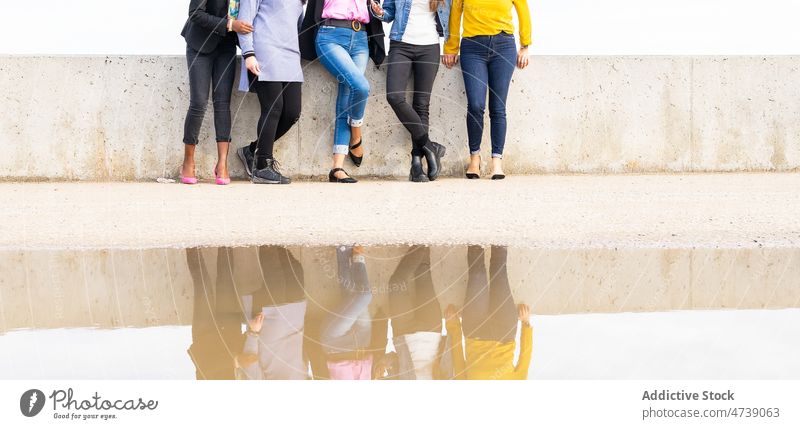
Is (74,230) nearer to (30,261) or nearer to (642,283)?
(30,261)

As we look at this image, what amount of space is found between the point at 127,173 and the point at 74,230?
3.61 m

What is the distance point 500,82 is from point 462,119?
95cm

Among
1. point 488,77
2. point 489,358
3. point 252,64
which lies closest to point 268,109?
point 252,64

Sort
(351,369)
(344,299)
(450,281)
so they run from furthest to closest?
1. (450,281)
2. (344,299)
3. (351,369)

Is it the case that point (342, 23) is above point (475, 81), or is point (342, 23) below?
above

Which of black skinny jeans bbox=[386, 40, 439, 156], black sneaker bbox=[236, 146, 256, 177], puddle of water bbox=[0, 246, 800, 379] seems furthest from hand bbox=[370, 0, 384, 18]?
puddle of water bbox=[0, 246, 800, 379]

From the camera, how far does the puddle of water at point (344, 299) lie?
3273 mm

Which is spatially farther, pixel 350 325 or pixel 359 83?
pixel 359 83

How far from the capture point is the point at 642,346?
3.39 metres

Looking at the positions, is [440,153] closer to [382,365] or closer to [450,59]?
[450,59]

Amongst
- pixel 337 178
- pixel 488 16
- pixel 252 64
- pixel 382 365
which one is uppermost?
pixel 488 16

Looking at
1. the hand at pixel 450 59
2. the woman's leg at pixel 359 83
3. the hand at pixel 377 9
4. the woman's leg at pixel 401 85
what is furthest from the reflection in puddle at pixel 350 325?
the hand at pixel 450 59

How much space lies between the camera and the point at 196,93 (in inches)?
339

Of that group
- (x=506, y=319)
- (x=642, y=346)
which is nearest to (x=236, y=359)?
(x=506, y=319)
